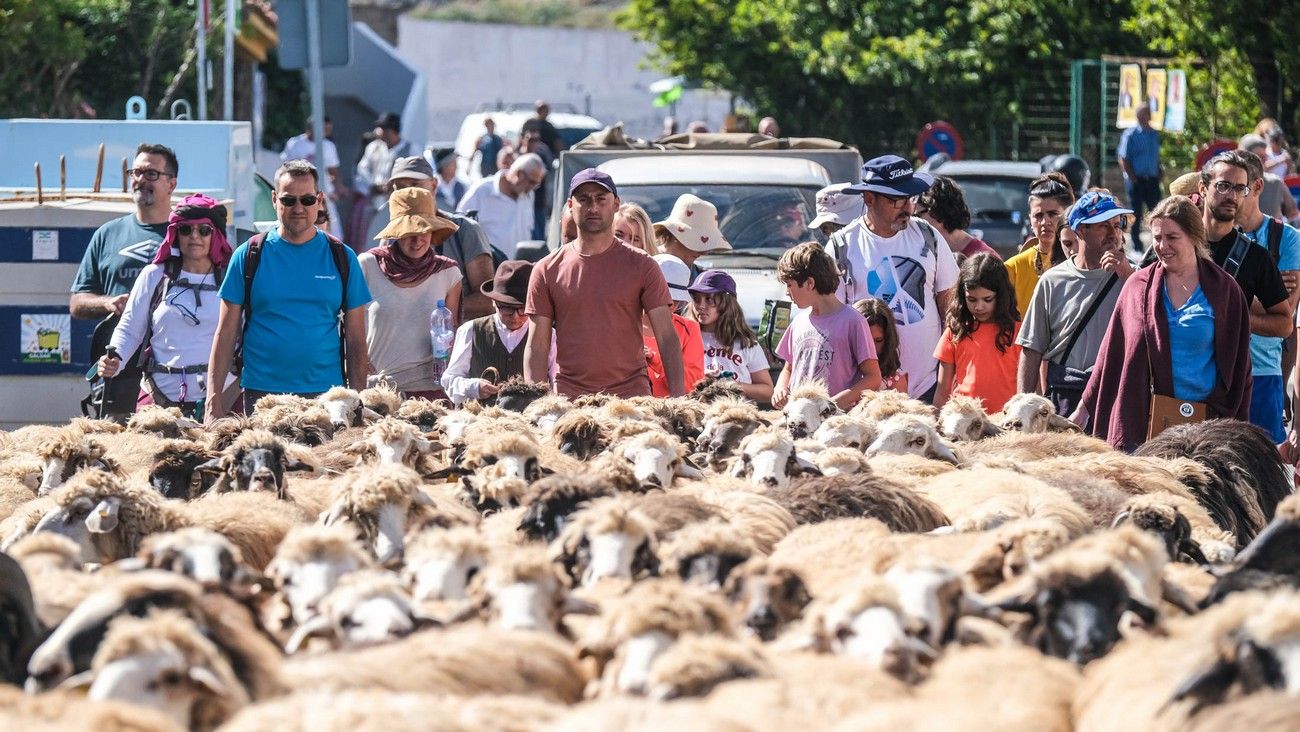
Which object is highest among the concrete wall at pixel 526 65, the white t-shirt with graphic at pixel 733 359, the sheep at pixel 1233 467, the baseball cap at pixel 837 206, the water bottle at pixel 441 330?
the concrete wall at pixel 526 65

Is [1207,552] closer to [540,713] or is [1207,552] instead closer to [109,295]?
[540,713]

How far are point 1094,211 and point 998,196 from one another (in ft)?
41.3

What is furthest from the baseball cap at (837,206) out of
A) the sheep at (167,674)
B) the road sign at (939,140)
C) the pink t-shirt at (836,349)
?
the road sign at (939,140)

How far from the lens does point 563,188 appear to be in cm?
1290

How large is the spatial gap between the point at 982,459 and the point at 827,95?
85.8ft

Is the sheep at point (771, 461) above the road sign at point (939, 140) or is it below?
below

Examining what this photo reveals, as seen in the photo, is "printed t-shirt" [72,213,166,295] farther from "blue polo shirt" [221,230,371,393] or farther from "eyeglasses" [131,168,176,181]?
"blue polo shirt" [221,230,371,393]

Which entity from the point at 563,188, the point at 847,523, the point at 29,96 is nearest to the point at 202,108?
the point at 563,188

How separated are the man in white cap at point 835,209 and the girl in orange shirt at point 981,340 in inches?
67.9

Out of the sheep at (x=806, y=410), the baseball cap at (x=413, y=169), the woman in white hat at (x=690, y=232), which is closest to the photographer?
the sheep at (x=806, y=410)

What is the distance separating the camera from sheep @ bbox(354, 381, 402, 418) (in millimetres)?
8391

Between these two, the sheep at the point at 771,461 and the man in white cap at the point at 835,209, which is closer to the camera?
the sheep at the point at 771,461

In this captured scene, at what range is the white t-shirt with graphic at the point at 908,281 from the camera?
364 inches

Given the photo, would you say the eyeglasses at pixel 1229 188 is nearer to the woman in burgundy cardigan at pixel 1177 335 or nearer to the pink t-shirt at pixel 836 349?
the woman in burgundy cardigan at pixel 1177 335
